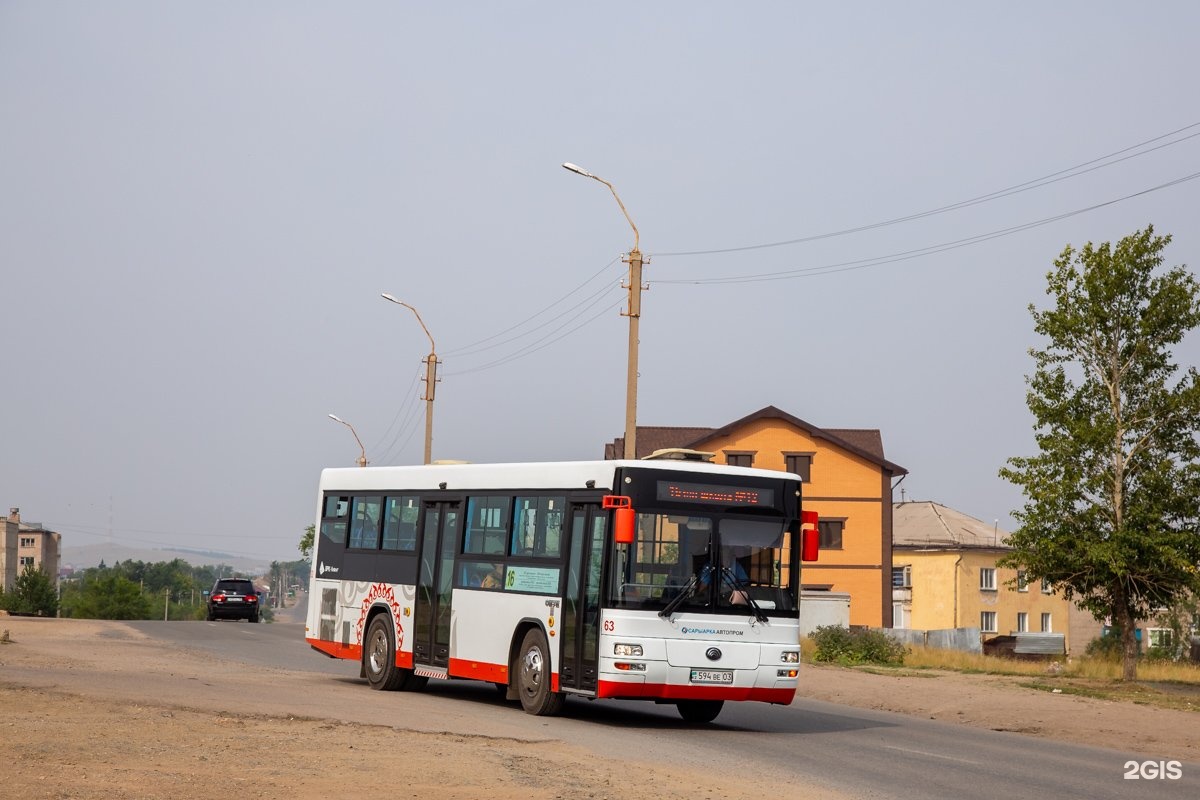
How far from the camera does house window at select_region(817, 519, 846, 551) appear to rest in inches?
2790

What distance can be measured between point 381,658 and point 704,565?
643cm

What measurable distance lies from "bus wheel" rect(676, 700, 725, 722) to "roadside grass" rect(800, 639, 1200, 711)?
822 centimetres

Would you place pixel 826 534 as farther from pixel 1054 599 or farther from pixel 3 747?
pixel 3 747

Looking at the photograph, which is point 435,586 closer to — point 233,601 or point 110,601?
point 233,601

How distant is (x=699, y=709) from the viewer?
1855cm

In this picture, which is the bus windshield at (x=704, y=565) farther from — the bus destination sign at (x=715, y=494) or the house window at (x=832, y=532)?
the house window at (x=832, y=532)

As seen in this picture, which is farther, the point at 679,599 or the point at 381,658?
Result: the point at 381,658

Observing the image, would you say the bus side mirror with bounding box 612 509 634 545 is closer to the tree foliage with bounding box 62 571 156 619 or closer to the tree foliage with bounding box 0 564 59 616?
the tree foliage with bounding box 0 564 59 616

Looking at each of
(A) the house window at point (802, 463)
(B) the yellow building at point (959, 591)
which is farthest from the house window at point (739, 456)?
(B) the yellow building at point (959, 591)

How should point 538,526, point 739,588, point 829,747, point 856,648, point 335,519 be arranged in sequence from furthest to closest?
point 856,648
point 335,519
point 538,526
point 739,588
point 829,747

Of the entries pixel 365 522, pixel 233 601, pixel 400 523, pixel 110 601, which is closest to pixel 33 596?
pixel 110 601

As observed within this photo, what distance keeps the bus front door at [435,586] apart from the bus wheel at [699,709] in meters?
3.24

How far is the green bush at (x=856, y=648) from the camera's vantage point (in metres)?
33.3

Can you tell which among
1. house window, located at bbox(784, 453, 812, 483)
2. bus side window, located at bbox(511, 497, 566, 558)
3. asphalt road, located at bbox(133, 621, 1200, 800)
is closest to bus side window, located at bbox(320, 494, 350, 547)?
asphalt road, located at bbox(133, 621, 1200, 800)
